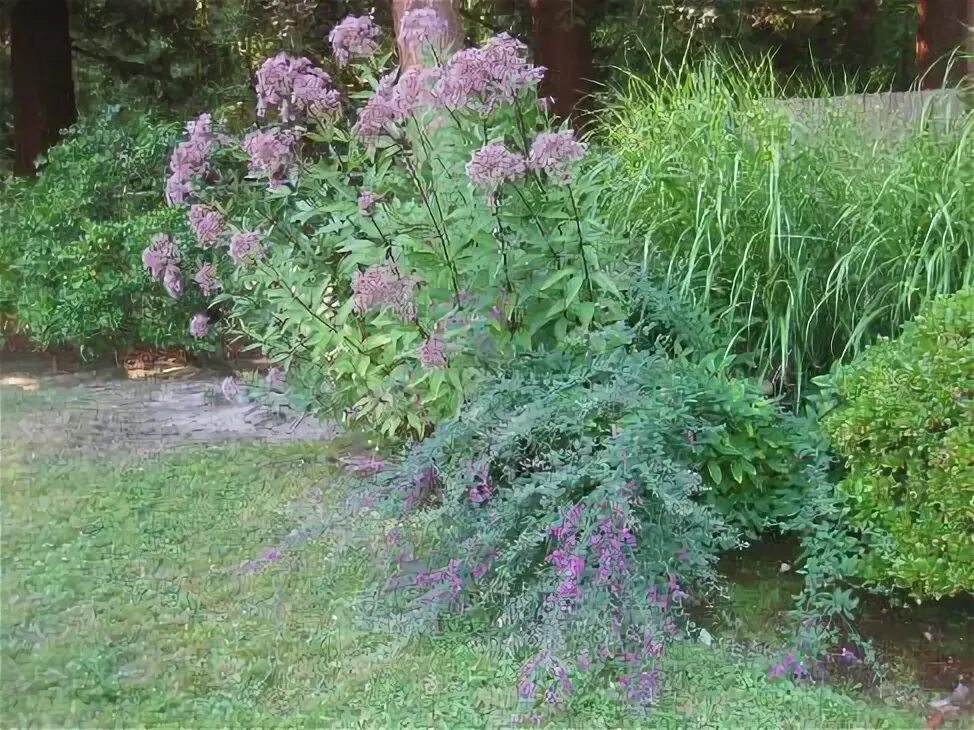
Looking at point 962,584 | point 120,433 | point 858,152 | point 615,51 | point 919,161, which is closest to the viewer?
point 962,584

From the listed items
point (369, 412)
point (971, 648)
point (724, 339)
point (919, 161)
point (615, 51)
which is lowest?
point (971, 648)

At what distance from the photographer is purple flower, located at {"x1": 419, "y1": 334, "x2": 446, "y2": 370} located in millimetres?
3273

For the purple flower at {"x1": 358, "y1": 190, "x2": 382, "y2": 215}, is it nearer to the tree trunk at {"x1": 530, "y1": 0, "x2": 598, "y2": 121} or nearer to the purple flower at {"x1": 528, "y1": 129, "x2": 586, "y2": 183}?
the purple flower at {"x1": 528, "y1": 129, "x2": 586, "y2": 183}

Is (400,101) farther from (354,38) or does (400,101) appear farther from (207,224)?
(207,224)

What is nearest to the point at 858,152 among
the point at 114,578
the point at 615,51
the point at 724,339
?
the point at 724,339

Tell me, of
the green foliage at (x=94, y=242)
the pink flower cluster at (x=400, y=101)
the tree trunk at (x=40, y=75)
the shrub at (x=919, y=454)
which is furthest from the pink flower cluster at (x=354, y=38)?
the tree trunk at (x=40, y=75)

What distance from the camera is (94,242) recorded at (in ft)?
20.6

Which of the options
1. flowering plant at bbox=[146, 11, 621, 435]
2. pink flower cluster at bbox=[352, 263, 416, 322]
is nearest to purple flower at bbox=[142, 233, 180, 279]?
flowering plant at bbox=[146, 11, 621, 435]

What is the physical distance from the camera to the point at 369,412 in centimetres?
388

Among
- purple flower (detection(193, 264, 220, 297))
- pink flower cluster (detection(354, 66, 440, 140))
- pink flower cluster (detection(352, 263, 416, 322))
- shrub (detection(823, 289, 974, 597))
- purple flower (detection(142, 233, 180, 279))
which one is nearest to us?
shrub (detection(823, 289, 974, 597))

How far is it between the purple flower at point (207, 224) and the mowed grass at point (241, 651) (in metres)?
1.16

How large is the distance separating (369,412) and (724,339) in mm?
1483

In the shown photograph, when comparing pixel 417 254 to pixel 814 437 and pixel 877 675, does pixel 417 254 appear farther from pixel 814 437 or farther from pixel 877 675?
pixel 877 675

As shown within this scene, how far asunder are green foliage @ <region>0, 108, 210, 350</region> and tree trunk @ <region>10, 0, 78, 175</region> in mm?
2290
